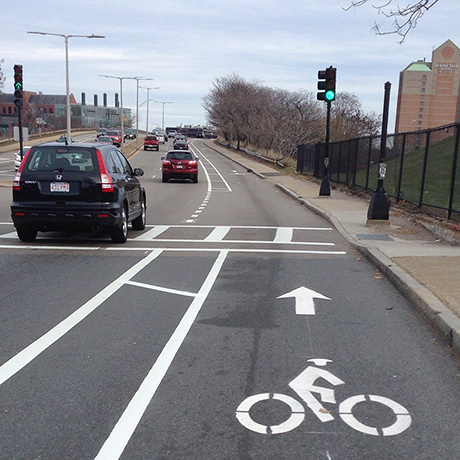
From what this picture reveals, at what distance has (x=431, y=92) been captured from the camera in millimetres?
121938

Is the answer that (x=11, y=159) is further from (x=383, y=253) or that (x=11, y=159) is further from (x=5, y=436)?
(x=5, y=436)

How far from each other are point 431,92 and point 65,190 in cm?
12341

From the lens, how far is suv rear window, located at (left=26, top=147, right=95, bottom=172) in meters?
10.7

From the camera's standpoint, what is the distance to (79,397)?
4285 mm

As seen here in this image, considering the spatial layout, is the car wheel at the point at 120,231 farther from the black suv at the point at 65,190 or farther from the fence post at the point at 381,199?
the fence post at the point at 381,199

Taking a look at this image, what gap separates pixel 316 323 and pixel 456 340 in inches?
57.6

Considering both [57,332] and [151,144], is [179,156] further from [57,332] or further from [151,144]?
[151,144]

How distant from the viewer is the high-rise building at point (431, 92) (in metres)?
120

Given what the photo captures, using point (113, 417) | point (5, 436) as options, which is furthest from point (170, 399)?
point (5, 436)

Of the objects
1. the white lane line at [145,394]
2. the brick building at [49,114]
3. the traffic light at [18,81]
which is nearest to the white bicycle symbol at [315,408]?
the white lane line at [145,394]

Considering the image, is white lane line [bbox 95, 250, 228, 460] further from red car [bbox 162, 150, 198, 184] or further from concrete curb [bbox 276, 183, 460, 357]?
red car [bbox 162, 150, 198, 184]

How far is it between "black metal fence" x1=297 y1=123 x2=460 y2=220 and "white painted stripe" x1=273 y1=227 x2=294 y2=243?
365 cm

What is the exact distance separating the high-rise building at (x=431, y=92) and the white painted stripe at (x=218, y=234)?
375 feet

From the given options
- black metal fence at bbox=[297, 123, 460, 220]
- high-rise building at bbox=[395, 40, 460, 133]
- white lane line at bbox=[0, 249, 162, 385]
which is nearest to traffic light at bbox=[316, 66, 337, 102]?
black metal fence at bbox=[297, 123, 460, 220]
